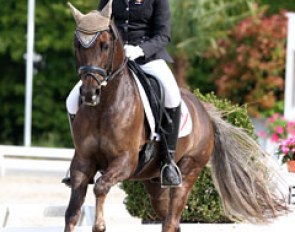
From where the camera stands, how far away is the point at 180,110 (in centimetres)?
794

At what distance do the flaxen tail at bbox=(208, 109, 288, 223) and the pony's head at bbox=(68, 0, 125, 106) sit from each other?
7.67 feet

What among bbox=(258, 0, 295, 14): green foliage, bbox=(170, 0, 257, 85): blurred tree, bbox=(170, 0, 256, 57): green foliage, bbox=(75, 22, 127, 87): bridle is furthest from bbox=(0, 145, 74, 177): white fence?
bbox=(258, 0, 295, 14): green foliage

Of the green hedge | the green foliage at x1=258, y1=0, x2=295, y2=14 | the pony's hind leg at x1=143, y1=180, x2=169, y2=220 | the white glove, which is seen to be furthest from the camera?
the green foliage at x1=258, y1=0, x2=295, y2=14

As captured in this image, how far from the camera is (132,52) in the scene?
743 centimetres

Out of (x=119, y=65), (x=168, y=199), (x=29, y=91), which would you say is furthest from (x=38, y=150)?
(x=119, y=65)

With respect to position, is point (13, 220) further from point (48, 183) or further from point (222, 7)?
point (222, 7)

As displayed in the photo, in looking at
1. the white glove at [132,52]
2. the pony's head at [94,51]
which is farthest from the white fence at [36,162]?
the pony's head at [94,51]

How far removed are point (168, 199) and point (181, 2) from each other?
1659cm

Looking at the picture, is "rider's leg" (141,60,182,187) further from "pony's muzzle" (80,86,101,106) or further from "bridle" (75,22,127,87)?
"pony's muzzle" (80,86,101,106)

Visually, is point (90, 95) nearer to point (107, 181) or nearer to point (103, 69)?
point (103, 69)

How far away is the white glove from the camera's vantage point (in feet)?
24.2

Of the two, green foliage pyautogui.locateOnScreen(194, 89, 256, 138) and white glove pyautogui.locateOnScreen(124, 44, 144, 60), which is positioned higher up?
white glove pyautogui.locateOnScreen(124, 44, 144, 60)

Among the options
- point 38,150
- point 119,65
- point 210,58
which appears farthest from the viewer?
point 210,58

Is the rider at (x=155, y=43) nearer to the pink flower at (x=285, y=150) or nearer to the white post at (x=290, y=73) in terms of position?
the pink flower at (x=285, y=150)
